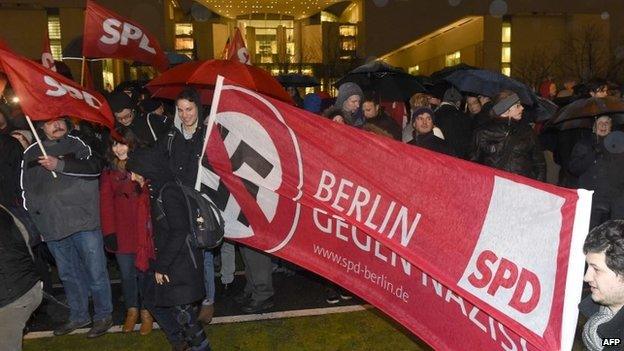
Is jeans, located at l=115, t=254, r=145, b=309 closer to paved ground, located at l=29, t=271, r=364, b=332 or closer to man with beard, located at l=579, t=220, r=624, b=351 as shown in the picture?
paved ground, located at l=29, t=271, r=364, b=332

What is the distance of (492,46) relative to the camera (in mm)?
47844

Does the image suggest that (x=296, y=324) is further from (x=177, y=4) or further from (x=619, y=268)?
(x=177, y=4)

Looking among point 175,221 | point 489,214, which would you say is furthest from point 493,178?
point 175,221

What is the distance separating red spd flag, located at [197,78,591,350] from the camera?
8.77 ft

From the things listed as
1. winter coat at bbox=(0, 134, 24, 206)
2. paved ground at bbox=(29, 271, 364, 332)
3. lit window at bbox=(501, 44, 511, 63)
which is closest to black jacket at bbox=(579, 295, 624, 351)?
paved ground at bbox=(29, 271, 364, 332)

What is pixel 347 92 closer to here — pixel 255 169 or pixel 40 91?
pixel 255 169

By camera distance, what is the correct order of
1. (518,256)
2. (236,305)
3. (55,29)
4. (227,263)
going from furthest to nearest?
(55,29) < (227,263) < (236,305) < (518,256)

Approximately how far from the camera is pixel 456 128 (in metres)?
7.48

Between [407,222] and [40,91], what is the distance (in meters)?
3.29

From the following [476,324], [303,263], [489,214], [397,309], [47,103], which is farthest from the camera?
[47,103]

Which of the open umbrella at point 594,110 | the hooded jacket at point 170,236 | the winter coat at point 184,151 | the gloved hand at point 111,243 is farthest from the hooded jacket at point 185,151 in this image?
the open umbrella at point 594,110

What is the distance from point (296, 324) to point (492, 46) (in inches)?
1831

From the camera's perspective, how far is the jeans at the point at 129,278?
18.0 ft

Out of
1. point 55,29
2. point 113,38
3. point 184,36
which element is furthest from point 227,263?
point 184,36
